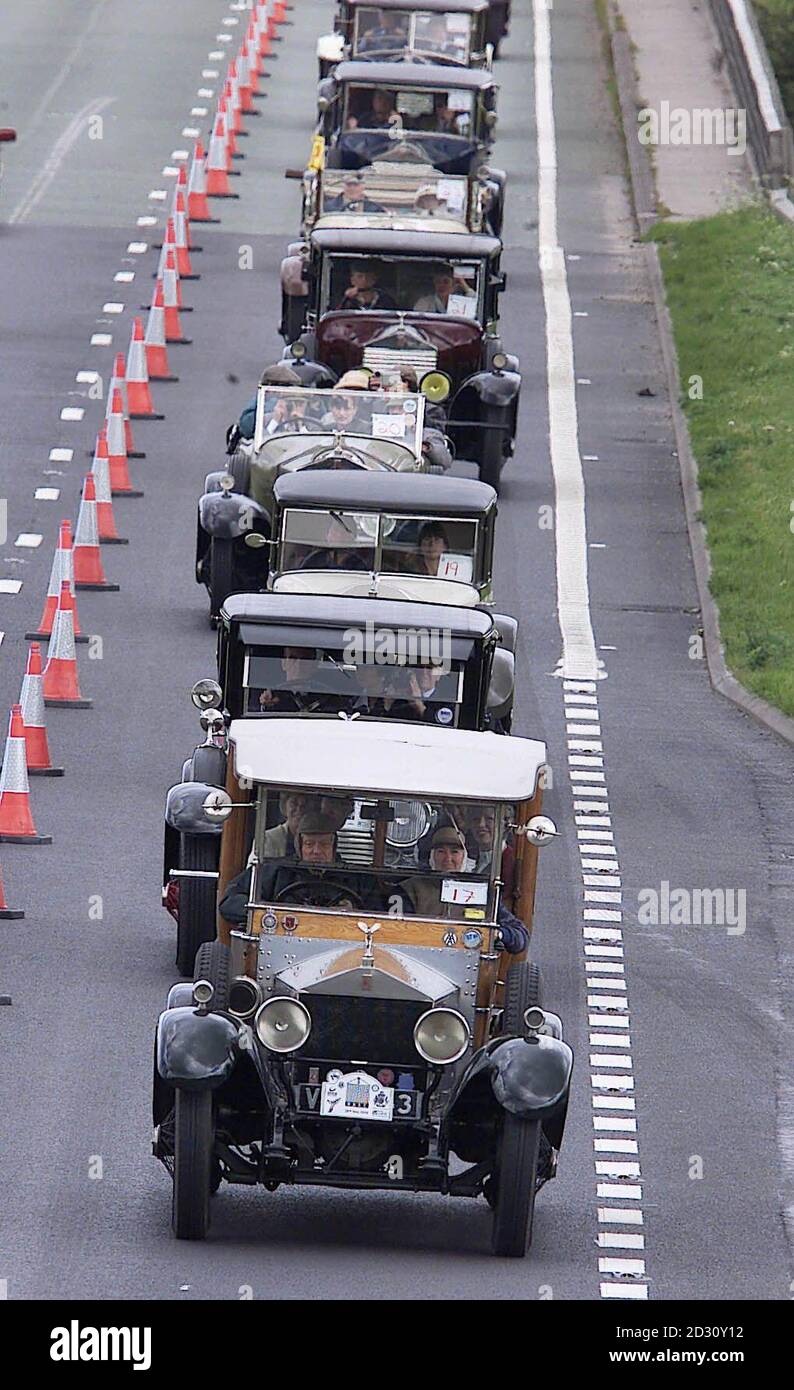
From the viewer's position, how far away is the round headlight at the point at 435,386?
27375 millimetres

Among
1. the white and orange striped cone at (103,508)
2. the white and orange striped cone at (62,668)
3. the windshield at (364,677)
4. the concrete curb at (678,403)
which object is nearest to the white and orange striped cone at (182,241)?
the concrete curb at (678,403)

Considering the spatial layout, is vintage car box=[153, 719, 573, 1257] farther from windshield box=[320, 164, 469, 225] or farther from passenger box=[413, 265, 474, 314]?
windshield box=[320, 164, 469, 225]

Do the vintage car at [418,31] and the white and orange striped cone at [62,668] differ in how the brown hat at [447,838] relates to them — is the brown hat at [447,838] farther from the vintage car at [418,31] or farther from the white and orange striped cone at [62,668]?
the vintage car at [418,31]

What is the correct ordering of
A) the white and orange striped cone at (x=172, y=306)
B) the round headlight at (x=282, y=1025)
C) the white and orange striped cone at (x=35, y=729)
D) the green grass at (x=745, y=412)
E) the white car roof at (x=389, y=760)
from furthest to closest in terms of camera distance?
the white and orange striped cone at (x=172, y=306) → the green grass at (x=745, y=412) → the white and orange striped cone at (x=35, y=729) → the white car roof at (x=389, y=760) → the round headlight at (x=282, y=1025)

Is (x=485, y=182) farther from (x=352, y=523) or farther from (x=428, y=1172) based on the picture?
(x=428, y=1172)

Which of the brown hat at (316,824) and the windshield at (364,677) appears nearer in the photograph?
the brown hat at (316,824)

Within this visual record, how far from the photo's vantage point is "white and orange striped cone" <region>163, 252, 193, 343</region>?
33031 mm

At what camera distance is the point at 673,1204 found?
14.0m

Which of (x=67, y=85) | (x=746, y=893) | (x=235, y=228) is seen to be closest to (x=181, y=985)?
(x=746, y=893)

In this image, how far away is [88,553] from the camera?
81.5ft

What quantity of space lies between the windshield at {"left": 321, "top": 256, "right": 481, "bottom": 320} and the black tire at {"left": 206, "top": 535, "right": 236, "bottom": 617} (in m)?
5.71

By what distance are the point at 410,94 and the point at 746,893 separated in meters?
17.5

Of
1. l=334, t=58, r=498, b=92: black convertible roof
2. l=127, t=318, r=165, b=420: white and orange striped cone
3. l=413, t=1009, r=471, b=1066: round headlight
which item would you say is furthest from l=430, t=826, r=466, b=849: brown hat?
l=334, t=58, r=498, b=92: black convertible roof

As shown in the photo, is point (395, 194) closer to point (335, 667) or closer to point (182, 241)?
point (182, 241)
